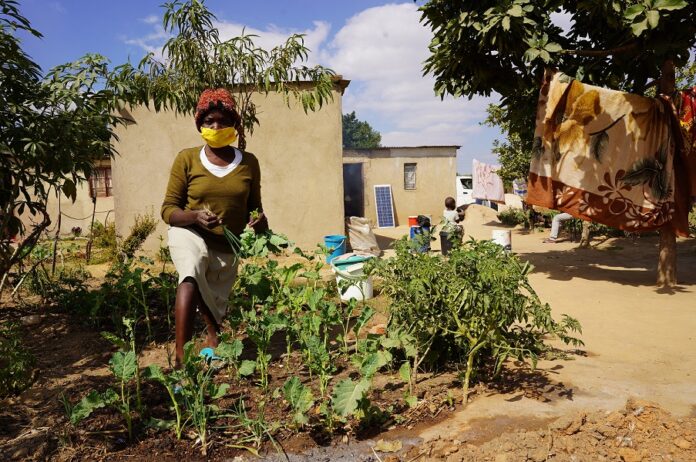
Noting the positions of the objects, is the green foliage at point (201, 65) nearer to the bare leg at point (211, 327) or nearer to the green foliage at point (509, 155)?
the bare leg at point (211, 327)

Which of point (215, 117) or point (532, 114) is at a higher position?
A: point (532, 114)

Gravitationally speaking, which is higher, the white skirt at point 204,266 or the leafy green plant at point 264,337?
the white skirt at point 204,266

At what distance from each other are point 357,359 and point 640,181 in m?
4.70

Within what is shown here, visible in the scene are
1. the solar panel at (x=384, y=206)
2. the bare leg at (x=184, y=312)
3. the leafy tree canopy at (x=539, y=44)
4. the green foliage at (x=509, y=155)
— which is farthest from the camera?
the solar panel at (x=384, y=206)

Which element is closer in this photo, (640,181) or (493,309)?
(493,309)

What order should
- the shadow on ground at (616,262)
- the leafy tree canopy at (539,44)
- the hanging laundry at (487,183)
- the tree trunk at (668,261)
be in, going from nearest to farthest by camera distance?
1. the leafy tree canopy at (539,44)
2. the tree trunk at (668,261)
3. the shadow on ground at (616,262)
4. the hanging laundry at (487,183)

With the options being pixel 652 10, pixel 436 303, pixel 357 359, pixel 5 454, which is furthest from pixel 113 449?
pixel 652 10

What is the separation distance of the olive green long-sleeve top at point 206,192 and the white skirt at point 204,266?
0.25ft

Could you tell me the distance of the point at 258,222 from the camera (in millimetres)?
3027

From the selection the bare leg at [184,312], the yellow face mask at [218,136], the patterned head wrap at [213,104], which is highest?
the patterned head wrap at [213,104]

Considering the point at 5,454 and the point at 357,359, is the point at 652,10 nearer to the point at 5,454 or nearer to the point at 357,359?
the point at 357,359

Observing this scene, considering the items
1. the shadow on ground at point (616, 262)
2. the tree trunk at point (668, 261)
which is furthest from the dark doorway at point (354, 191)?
the tree trunk at point (668, 261)

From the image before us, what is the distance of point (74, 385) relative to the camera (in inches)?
105

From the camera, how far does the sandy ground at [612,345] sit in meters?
2.31
